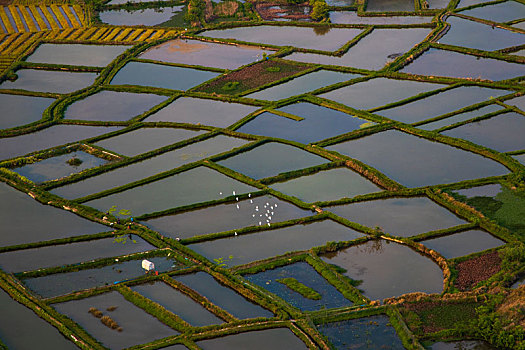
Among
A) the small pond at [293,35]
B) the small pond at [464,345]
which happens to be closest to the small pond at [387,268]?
the small pond at [464,345]

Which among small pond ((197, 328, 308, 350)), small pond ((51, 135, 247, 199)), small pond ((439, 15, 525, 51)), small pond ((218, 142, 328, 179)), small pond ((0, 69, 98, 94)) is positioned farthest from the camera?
small pond ((439, 15, 525, 51))

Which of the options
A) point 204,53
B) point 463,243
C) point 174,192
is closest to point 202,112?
point 174,192

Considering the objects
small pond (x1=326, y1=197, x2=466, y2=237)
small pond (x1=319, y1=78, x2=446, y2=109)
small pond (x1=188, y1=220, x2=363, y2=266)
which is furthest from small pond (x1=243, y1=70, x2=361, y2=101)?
small pond (x1=188, y1=220, x2=363, y2=266)

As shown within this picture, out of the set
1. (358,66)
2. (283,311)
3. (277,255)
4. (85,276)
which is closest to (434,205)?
(277,255)

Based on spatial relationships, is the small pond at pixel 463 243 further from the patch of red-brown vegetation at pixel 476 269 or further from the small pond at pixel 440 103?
the small pond at pixel 440 103

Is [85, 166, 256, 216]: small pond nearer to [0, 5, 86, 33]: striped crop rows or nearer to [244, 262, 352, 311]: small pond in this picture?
[244, 262, 352, 311]: small pond

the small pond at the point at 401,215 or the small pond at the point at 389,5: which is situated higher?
the small pond at the point at 389,5
